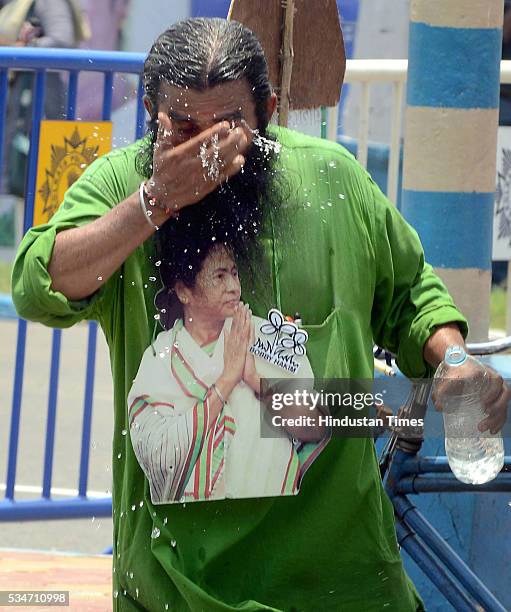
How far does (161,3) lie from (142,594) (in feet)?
30.1

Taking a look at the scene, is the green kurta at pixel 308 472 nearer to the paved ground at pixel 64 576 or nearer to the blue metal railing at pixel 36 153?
the paved ground at pixel 64 576

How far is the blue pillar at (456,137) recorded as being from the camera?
3902 mm

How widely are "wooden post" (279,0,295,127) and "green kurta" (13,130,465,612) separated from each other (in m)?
0.69

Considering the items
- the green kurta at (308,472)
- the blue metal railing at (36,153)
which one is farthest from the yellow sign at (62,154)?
the green kurta at (308,472)

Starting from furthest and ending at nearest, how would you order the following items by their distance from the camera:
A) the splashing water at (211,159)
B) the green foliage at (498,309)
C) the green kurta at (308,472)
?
the green foliage at (498,309) → the green kurta at (308,472) → the splashing water at (211,159)

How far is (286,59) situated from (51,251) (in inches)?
44.1

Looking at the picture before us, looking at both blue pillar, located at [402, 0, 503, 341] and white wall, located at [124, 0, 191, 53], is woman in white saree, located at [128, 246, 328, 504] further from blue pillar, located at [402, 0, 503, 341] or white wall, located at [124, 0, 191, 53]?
white wall, located at [124, 0, 191, 53]

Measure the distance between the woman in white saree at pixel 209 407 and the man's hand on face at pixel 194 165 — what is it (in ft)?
0.70


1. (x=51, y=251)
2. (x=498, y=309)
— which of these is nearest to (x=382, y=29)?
(x=498, y=309)

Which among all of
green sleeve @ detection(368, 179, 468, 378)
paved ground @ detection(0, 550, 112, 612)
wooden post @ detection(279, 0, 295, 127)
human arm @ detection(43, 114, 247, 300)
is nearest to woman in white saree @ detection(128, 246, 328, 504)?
human arm @ detection(43, 114, 247, 300)

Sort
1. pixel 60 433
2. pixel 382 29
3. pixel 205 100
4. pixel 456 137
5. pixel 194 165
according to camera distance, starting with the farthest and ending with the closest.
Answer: pixel 382 29 → pixel 60 433 → pixel 456 137 → pixel 205 100 → pixel 194 165

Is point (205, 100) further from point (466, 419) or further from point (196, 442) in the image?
point (466, 419)

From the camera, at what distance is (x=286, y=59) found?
10.8 feet

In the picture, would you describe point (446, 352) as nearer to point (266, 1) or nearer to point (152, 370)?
point (152, 370)
